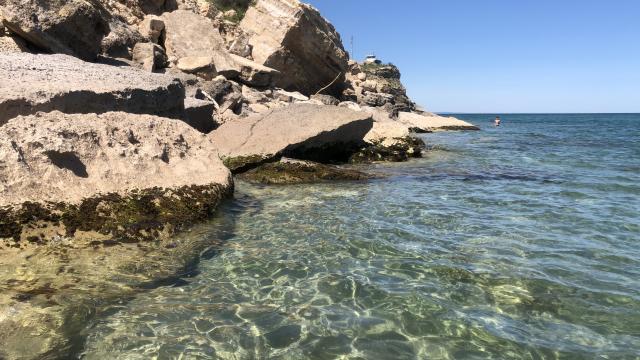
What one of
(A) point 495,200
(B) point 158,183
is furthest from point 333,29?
(B) point 158,183

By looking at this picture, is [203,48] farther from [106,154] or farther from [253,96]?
[106,154]

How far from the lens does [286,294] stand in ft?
19.0

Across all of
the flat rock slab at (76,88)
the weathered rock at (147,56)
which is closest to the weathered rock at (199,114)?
the flat rock slab at (76,88)

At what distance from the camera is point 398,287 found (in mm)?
5992

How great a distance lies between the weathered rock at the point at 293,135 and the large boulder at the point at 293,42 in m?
17.3

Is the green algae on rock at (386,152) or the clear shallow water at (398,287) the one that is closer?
the clear shallow water at (398,287)

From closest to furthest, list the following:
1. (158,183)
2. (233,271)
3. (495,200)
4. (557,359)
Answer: (557,359)
(233,271)
(158,183)
(495,200)

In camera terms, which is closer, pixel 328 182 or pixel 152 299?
pixel 152 299

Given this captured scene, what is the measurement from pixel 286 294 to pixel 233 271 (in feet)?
3.37

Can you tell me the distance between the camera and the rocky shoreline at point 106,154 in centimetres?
596

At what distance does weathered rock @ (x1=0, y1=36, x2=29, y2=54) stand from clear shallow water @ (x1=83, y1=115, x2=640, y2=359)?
28.8ft

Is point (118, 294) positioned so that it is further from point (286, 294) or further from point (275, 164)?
point (275, 164)

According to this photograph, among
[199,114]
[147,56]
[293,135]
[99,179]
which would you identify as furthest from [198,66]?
[99,179]

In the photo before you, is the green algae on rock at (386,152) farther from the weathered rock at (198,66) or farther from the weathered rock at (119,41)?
the weathered rock at (119,41)
